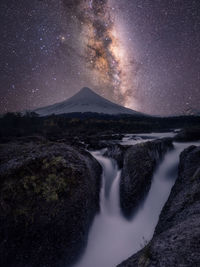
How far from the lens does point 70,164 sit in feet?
A: 14.0

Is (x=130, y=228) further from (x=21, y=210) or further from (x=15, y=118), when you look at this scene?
Result: (x=15, y=118)

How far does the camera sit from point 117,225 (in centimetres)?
485

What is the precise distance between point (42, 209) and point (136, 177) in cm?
316

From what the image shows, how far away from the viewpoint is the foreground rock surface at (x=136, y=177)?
502 centimetres

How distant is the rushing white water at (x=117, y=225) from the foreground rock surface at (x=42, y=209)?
1.75 feet

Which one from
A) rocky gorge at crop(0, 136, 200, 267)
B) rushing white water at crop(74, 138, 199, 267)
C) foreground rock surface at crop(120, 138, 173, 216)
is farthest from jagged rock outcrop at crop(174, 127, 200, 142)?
rocky gorge at crop(0, 136, 200, 267)

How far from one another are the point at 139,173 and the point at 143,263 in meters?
3.25

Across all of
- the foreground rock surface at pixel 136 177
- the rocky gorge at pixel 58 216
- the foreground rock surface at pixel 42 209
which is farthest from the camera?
the foreground rock surface at pixel 136 177

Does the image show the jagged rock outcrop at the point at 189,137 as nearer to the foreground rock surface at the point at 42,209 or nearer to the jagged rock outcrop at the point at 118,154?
the jagged rock outcrop at the point at 118,154

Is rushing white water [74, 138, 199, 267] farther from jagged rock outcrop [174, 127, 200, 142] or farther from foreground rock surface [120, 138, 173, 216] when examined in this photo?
jagged rock outcrop [174, 127, 200, 142]

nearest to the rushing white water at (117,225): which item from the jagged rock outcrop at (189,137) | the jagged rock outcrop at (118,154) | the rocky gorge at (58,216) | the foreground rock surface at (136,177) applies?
the rocky gorge at (58,216)

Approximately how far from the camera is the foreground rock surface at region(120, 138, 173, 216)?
5.02 metres

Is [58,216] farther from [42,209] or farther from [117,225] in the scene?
[117,225]

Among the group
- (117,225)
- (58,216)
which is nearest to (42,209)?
(58,216)
